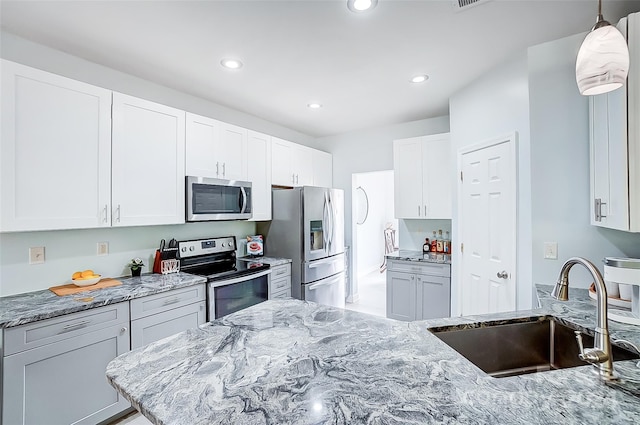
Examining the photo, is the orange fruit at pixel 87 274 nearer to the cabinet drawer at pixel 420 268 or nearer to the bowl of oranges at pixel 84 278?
the bowl of oranges at pixel 84 278

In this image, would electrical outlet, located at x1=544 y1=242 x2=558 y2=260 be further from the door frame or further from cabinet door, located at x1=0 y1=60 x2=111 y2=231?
cabinet door, located at x1=0 y1=60 x2=111 y2=231

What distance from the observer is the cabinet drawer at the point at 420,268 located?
3.28 m

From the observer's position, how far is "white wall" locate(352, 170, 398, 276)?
6676 mm

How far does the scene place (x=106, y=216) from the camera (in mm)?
2207

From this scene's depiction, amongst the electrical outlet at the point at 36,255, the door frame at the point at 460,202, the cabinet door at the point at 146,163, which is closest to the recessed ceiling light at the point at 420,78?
the door frame at the point at 460,202

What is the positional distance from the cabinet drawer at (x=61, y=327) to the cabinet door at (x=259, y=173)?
5.48ft

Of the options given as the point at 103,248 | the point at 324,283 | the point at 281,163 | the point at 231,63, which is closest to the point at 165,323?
the point at 103,248

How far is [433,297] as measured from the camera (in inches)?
132

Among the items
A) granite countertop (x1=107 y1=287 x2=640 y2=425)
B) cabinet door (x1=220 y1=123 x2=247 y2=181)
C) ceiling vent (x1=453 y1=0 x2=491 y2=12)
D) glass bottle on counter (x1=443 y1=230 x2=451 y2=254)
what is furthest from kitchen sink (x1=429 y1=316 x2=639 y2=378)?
cabinet door (x1=220 y1=123 x2=247 y2=181)

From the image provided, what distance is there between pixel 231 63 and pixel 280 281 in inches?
88.6

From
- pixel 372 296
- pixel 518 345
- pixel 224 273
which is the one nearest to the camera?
pixel 518 345

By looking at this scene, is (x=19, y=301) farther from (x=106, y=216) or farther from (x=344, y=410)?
(x=344, y=410)

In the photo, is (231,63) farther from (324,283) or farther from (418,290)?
(418,290)

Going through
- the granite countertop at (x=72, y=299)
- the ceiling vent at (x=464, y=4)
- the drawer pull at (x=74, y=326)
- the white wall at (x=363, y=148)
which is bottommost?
the drawer pull at (x=74, y=326)
